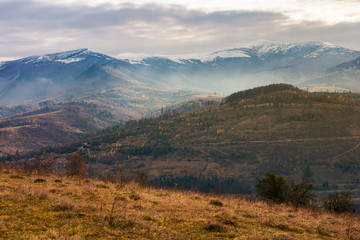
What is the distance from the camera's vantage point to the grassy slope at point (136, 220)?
14.3 metres

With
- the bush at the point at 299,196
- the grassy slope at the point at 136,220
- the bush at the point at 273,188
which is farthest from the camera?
the bush at the point at 273,188

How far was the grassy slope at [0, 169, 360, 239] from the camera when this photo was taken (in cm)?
1432

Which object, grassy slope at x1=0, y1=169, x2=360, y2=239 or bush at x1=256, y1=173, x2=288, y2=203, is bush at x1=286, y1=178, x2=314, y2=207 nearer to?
bush at x1=256, y1=173, x2=288, y2=203

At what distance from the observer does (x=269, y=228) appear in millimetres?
18703

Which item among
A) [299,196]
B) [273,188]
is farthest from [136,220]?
[273,188]

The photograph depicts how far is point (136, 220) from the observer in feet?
53.9

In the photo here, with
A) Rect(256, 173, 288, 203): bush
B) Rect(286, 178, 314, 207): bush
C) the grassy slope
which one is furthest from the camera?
Rect(256, 173, 288, 203): bush

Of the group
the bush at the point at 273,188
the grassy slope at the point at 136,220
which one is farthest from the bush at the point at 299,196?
the grassy slope at the point at 136,220

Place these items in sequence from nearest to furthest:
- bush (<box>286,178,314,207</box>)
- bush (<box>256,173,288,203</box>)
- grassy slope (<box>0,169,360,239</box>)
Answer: grassy slope (<box>0,169,360,239</box>)
bush (<box>286,178,314,207</box>)
bush (<box>256,173,288,203</box>)

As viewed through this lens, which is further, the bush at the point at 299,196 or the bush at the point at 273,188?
the bush at the point at 273,188

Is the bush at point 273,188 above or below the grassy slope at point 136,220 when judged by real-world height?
below

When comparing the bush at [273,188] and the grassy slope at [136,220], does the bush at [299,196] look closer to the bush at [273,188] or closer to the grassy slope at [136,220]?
the bush at [273,188]

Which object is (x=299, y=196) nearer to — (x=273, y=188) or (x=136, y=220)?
(x=273, y=188)

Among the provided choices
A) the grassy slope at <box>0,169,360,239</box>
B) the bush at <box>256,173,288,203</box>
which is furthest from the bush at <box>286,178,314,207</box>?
the grassy slope at <box>0,169,360,239</box>
